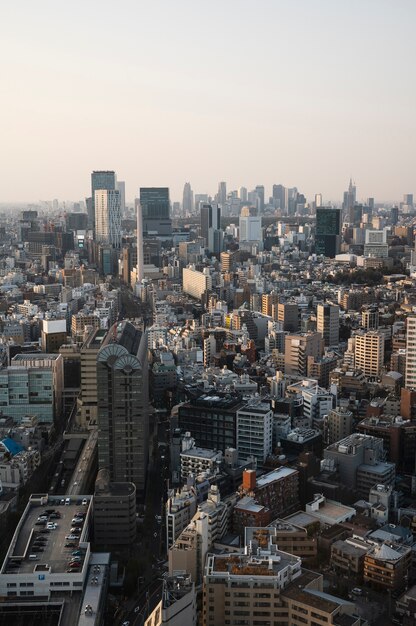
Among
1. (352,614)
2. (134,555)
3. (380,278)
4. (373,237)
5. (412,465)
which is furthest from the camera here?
(373,237)

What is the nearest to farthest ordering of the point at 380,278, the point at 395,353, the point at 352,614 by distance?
the point at 352,614 < the point at 395,353 < the point at 380,278

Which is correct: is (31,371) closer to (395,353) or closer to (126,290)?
(395,353)

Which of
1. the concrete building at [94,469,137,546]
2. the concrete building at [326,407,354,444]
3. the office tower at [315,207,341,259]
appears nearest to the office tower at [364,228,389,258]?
the office tower at [315,207,341,259]

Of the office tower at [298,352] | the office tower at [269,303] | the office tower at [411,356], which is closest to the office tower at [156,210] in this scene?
the office tower at [269,303]

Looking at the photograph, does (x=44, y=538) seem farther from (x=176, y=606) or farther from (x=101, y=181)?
(x=101, y=181)

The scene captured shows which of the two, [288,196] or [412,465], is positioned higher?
[288,196]

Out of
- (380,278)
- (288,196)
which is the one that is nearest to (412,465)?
(380,278)

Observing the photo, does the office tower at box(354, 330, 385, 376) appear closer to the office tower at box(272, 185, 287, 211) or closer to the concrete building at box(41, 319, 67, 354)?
the concrete building at box(41, 319, 67, 354)
